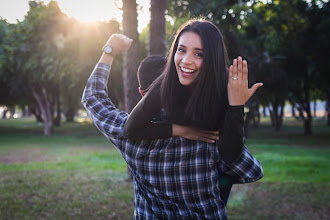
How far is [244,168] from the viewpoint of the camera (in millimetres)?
1709

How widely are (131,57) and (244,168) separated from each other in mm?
4813

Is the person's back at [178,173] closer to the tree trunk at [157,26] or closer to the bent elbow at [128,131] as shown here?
the bent elbow at [128,131]

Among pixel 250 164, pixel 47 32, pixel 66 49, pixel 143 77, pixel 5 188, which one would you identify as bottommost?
pixel 5 188

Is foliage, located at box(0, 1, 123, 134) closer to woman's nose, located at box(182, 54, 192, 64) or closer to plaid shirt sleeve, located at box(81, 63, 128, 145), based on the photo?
plaid shirt sleeve, located at box(81, 63, 128, 145)

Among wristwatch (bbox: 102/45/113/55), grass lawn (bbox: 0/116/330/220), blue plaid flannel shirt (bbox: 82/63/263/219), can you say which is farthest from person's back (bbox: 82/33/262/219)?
grass lawn (bbox: 0/116/330/220)

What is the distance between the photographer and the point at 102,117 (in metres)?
2.03

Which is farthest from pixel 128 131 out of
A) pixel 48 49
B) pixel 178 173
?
pixel 48 49

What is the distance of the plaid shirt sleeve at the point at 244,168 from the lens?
5.52ft

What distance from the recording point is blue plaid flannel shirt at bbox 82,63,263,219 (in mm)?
1729

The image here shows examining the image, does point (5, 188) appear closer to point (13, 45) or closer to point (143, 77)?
point (143, 77)

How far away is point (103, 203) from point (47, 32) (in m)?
14.8

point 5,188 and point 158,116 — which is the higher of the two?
point 158,116

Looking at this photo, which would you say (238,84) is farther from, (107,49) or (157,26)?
(157,26)

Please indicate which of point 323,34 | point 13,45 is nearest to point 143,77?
point 323,34
